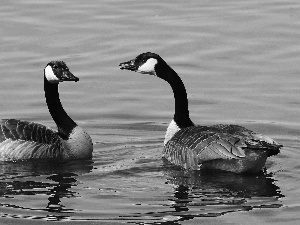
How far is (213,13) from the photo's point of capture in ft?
74.1

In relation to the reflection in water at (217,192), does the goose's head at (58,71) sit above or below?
above

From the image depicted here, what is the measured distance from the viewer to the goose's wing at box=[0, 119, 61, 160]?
15.6m

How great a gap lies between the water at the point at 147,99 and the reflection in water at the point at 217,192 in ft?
0.05

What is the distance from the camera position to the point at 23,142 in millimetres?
15656

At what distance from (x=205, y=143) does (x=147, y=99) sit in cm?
361

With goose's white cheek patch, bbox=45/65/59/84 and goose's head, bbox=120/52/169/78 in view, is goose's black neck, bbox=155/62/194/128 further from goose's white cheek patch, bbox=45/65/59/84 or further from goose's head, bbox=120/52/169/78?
goose's white cheek patch, bbox=45/65/59/84

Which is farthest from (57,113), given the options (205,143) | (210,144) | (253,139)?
(253,139)

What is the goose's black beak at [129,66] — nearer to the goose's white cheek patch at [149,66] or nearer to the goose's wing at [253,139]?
the goose's white cheek patch at [149,66]

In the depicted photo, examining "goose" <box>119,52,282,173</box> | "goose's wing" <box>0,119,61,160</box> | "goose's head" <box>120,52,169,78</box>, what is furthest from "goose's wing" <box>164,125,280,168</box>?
"goose's wing" <box>0,119,61,160</box>

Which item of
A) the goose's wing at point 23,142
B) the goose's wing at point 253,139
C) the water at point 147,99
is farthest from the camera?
the goose's wing at point 23,142

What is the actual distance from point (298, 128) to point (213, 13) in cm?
663

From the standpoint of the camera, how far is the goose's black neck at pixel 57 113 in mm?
16078

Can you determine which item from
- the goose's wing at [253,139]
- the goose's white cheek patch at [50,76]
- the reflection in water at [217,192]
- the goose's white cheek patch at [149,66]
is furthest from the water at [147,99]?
the goose's white cheek patch at [50,76]

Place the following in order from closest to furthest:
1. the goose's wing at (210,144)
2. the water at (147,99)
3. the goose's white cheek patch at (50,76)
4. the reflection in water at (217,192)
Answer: the reflection in water at (217,192), the water at (147,99), the goose's wing at (210,144), the goose's white cheek patch at (50,76)
